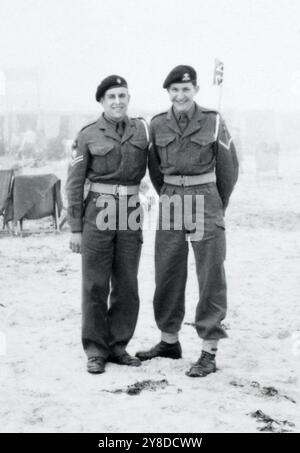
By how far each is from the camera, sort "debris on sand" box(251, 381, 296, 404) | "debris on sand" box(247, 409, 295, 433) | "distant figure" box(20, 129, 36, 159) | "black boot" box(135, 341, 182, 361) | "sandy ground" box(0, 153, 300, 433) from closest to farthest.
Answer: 1. "debris on sand" box(247, 409, 295, 433)
2. "sandy ground" box(0, 153, 300, 433)
3. "debris on sand" box(251, 381, 296, 404)
4. "black boot" box(135, 341, 182, 361)
5. "distant figure" box(20, 129, 36, 159)

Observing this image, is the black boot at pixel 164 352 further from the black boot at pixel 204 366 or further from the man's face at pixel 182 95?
the man's face at pixel 182 95

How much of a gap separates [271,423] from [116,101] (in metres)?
2.14

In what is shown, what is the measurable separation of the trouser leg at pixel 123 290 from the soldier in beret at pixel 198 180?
0.19 meters

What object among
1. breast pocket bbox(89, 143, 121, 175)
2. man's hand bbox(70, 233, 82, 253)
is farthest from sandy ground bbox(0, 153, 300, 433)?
breast pocket bbox(89, 143, 121, 175)

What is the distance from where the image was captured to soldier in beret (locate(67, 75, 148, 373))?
4148 millimetres

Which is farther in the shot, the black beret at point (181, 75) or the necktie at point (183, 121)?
the necktie at point (183, 121)

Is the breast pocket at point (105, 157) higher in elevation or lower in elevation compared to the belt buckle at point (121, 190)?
higher

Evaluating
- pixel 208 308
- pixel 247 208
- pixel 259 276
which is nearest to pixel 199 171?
pixel 208 308

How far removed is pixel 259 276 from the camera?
22.8 ft

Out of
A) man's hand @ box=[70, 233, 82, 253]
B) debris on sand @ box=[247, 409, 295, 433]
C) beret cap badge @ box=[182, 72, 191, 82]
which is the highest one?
beret cap badge @ box=[182, 72, 191, 82]

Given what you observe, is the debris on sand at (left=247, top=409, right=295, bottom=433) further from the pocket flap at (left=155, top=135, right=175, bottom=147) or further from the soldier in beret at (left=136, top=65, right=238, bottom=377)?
the pocket flap at (left=155, top=135, right=175, bottom=147)

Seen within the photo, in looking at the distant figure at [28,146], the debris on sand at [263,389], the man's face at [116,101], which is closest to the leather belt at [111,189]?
the man's face at [116,101]

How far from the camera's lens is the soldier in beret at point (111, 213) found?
13.6 feet
